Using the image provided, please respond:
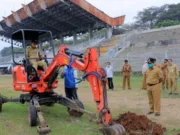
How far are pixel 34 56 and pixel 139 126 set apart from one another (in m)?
3.87

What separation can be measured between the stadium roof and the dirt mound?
32750mm

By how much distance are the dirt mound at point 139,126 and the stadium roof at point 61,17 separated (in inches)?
1289

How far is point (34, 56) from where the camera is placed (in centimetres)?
864

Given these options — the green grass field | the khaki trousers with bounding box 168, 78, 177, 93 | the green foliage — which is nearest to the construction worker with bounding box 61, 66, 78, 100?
the green grass field

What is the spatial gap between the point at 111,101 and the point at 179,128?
4.82 meters

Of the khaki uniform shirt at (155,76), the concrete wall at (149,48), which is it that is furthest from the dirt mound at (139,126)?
the concrete wall at (149,48)

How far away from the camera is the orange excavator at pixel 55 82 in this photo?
221 inches

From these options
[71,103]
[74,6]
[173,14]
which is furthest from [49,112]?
[173,14]

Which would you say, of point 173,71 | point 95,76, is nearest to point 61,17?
point 173,71

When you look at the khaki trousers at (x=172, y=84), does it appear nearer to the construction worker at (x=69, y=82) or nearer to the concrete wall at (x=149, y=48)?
the construction worker at (x=69, y=82)

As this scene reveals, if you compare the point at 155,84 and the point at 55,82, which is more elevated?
the point at 55,82

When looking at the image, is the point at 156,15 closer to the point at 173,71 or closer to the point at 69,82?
the point at 173,71

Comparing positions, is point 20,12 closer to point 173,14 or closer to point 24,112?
point 173,14

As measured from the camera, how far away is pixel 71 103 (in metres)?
8.11
